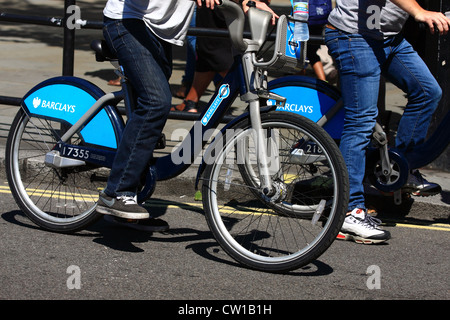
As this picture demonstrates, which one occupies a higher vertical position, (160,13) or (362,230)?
(160,13)

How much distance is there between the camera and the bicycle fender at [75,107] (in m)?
4.85

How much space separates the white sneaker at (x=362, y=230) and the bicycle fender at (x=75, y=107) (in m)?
1.45

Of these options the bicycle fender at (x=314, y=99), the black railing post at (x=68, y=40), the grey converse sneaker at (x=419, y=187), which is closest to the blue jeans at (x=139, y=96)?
the bicycle fender at (x=314, y=99)

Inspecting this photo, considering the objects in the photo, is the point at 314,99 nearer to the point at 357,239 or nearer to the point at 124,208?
the point at 357,239

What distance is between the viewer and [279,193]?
435 cm

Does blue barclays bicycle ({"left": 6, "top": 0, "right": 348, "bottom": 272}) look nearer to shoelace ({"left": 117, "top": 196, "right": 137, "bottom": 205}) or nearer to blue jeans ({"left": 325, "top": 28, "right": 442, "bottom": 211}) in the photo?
shoelace ({"left": 117, "top": 196, "right": 137, "bottom": 205})

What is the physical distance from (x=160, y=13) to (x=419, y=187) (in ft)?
6.62

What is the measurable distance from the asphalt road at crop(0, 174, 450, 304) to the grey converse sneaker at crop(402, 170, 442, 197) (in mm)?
240

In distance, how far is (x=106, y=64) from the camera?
11914mm

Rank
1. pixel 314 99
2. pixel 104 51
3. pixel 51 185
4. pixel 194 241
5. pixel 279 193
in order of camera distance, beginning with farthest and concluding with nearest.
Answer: pixel 51 185 → pixel 314 99 → pixel 194 241 → pixel 104 51 → pixel 279 193

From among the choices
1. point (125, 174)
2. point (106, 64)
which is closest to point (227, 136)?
point (125, 174)

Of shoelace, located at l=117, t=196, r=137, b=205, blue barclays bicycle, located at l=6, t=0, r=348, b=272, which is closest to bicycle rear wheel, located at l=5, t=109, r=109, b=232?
blue barclays bicycle, located at l=6, t=0, r=348, b=272

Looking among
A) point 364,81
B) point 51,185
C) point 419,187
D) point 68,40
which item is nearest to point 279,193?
point 364,81

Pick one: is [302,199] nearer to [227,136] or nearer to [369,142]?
[369,142]
